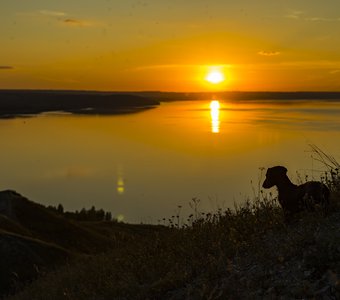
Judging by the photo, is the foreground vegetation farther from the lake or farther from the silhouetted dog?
the lake

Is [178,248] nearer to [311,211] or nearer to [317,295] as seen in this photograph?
[311,211]

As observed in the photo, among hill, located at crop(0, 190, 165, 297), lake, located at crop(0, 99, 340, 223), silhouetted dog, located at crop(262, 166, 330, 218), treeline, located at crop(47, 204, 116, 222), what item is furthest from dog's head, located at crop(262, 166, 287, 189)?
treeline, located at crop(47, 204, 116, 222)

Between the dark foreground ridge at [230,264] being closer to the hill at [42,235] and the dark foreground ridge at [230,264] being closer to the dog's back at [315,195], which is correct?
the dog's back at [315,195]

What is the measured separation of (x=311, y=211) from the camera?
271 inches

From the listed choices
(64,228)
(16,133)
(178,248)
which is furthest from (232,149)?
(178,248)

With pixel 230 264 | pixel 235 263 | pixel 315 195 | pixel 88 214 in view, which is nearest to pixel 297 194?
pixel 315 195

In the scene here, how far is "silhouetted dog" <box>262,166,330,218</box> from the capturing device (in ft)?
22.1

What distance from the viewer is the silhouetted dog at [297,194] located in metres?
6.73

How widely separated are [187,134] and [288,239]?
90561 mm

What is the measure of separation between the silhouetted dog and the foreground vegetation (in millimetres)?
163

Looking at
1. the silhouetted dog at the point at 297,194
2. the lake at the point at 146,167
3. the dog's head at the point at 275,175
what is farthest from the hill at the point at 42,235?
the silhouetted dog at the point at 297,194

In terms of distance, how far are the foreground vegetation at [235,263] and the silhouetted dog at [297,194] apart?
16cm

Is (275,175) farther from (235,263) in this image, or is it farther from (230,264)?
(230,264)

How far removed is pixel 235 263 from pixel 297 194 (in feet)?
4.97
